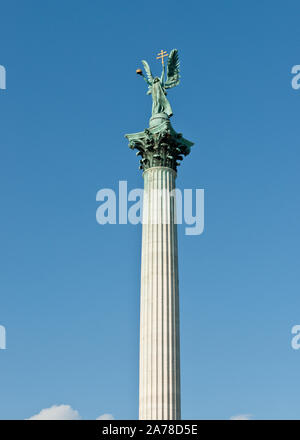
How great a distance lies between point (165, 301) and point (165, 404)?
261 inches

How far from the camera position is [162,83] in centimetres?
5466

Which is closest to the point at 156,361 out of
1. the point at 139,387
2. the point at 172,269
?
the point at 139,387

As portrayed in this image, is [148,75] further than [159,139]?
Yes

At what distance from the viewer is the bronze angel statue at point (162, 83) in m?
53.4

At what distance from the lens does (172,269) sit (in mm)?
47344

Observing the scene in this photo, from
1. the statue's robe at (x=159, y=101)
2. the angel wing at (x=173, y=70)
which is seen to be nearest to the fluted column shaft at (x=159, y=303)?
the statue's robe at (x=159, y=101)

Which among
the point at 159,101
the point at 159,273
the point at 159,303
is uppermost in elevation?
the point at 159,101

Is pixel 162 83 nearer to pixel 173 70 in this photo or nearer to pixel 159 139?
pixel 173 70

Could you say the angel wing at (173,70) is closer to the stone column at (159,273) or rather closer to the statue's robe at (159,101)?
the statue's robe at (159,101)

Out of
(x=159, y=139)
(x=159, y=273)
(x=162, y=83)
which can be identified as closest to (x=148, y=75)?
(x=162, y=83)

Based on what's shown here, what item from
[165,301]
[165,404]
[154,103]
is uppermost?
[154,103]

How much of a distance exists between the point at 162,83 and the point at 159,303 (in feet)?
59.8
